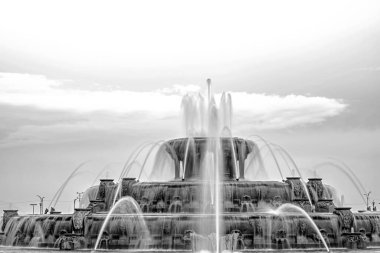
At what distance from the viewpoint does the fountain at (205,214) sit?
2797 cm

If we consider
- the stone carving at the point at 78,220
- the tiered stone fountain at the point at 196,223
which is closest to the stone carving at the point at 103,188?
the tiered stone fountain at the point at 196,223

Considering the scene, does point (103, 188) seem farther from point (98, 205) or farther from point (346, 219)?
point (346, 219)

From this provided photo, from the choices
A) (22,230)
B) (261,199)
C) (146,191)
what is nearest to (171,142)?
(146,191)

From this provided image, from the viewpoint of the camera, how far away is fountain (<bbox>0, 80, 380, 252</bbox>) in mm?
27969

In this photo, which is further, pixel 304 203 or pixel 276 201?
pixel 304 203

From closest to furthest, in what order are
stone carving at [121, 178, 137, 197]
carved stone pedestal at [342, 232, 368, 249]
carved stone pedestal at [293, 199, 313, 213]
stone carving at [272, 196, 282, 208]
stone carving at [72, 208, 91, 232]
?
carved stone pedestal at [342, 232, 368, 249] → stone carving at [72, 208, 91, 232] → stone carving at [272, 196, 282, 208] → carved stone pedestal at [293, 199, 313, 213] → stone carving at [121, 178, 137, 197]

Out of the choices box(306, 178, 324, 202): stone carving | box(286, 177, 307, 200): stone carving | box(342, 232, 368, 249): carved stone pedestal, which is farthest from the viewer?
box(306, 178, 324, 202): stone carving

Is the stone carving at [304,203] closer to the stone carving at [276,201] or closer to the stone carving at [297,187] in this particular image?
the stone carving at [297,187]

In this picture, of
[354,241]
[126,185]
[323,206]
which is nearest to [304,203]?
[323,206]

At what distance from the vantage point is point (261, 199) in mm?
33906

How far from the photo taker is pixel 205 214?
92.2 ft

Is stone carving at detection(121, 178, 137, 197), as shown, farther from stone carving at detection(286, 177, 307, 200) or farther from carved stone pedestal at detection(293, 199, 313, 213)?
carved stone pedestal at detection(293, 199, 313, 213)

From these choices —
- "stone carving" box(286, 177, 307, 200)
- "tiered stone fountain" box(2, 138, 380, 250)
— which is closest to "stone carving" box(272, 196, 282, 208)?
"tiered stone fountain" box(2, 138, 380, 250)

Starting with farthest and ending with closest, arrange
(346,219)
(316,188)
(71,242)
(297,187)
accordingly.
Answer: (316,188) < (297,187) < (346,219) < (71,242)
